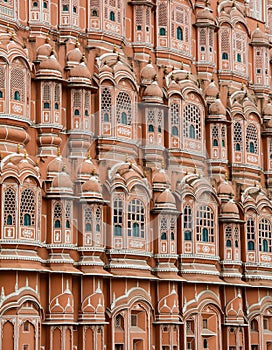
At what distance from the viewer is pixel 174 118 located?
168ft

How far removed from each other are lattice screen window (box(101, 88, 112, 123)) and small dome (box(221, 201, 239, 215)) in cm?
836

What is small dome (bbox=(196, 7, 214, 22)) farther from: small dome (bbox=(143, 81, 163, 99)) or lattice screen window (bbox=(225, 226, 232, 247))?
lattice screen window (bbox=(225, 226, 232, 247))

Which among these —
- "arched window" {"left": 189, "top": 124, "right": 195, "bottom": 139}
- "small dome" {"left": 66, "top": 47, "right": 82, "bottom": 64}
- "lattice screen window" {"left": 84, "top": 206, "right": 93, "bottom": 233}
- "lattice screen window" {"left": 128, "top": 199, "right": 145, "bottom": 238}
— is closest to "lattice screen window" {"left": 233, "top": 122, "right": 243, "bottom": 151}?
"arched window" {"left": 189, "top": 124, "right": 195, "bottom": 139}

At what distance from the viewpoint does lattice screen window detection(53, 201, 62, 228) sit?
4353 centimetres

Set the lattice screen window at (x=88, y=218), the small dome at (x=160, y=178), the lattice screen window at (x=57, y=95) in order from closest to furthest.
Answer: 1. the lattice screen window at (x=88, y=218)
2. the lattice screen window at (x=57, y=95)
3. the small dome at (x=160, y=178)

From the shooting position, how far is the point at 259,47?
59812 millimetres

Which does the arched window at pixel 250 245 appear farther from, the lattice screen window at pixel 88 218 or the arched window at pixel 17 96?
the arched window at pixel 17 96

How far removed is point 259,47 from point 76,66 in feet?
54.6

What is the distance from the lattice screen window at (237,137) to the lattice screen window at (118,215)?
11072mm

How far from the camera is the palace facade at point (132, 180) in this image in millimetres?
42875

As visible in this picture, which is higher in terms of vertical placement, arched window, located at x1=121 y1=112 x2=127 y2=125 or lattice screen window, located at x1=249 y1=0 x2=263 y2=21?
lattice screen window, located at x1=249 y1=0 x2=263 y2=21

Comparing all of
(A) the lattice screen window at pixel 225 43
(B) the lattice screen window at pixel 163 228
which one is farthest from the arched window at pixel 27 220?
(A) the lattice screen window at pixel 225 43

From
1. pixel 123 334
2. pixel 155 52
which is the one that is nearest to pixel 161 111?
pixel 155 52

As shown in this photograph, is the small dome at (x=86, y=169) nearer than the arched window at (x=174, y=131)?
Yes
